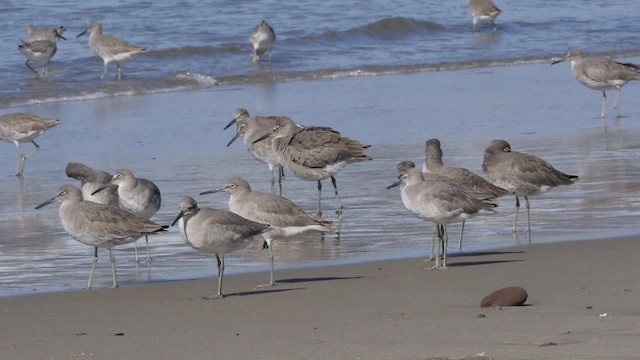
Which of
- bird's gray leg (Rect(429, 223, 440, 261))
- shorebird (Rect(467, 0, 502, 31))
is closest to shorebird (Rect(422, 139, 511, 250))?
bird's gray leg (Rect(429, 223, 440, 261))

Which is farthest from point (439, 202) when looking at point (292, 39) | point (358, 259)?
point (292, 39)

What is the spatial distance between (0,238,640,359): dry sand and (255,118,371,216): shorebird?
289 centimetres

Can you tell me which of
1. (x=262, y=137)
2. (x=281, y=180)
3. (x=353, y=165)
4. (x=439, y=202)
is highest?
(x=439, y=202)

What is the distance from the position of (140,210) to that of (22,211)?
71.9 inches

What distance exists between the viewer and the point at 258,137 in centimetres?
1361

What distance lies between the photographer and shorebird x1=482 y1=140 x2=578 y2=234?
11023mm

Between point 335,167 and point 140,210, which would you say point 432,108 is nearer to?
point 335,167

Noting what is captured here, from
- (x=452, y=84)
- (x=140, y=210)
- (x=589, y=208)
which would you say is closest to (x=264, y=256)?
(x=140, y=210)

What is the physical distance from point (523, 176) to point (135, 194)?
125 inches

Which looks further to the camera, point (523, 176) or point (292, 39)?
point (292, 39)

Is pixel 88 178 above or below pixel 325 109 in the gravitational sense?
above

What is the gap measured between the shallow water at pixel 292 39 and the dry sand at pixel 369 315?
11.4 meters

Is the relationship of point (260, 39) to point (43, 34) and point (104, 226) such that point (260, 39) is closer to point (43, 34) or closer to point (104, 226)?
point (43, 34)

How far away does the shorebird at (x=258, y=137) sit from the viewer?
1321 centimetres
